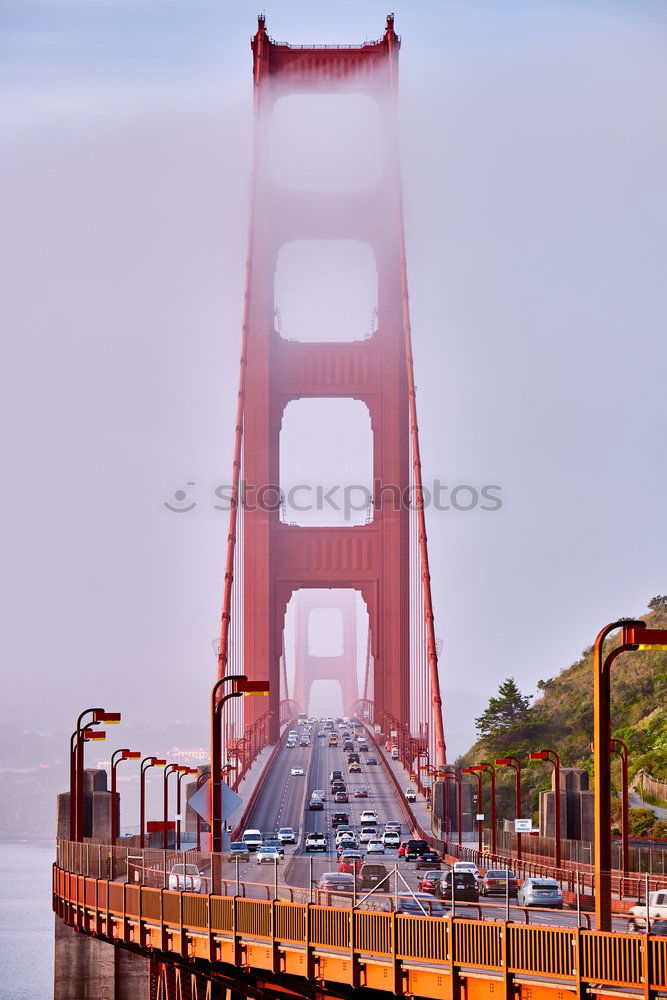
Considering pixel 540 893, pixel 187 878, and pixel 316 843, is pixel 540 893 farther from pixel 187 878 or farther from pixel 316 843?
pixel 316 843

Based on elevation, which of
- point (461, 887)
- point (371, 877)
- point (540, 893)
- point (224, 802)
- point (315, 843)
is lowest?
point (315, 843)

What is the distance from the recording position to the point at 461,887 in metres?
29.9

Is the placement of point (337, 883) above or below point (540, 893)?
above

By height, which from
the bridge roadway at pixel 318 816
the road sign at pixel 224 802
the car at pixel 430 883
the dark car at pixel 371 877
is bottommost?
the bridge roadway at pixel 318 816

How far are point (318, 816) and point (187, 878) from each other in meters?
50.1

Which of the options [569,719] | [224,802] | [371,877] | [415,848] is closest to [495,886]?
[224,802]

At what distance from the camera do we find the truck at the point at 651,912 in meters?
23.3

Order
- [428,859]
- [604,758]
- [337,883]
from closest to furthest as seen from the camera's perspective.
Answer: [604,758] → [337,883] → [428,859]

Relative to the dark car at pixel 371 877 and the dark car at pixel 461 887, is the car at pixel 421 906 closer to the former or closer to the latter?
the dark car at pixel 371 877

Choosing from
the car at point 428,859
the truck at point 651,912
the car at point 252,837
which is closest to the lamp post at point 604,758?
the truck at point 651,912

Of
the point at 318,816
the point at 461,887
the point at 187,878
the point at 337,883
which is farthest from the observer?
the point at 318,816

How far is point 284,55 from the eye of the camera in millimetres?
99812

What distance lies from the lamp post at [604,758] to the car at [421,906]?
319 centimetres

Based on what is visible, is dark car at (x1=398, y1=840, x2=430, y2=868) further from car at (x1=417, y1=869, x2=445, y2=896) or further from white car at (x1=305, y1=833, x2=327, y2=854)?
car at (x1=417, y1=869, x2=445, y2=896)
